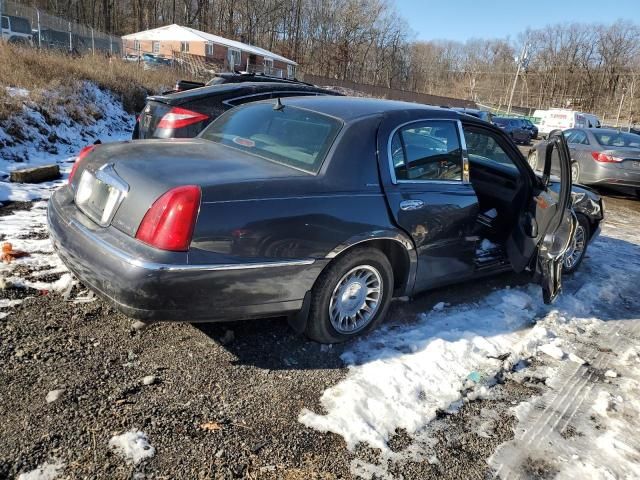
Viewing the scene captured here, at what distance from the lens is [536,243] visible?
4.20 metres

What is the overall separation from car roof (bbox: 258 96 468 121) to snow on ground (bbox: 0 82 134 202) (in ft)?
13.6

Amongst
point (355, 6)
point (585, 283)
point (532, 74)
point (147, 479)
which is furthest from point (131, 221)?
point (532, 74)

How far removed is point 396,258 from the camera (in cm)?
364

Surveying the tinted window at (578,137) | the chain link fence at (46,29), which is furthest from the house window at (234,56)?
the tinted window at (578,137)

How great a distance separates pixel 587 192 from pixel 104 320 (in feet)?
16.7

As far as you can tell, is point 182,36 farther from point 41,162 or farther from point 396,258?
point 396,258

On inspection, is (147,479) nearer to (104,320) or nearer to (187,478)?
(187,478)

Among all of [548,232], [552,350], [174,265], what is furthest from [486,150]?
[174,265]

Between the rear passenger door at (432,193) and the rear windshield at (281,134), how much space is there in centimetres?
42

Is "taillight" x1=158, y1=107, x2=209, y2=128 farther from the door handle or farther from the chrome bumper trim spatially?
the door handle

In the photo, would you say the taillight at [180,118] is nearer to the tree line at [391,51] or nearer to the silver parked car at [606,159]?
the silver parked car at [606,159]

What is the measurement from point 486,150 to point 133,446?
3.96m

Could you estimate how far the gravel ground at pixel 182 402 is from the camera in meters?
2.27

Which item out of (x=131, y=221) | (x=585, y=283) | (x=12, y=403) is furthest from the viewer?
(x=585, y=283)
